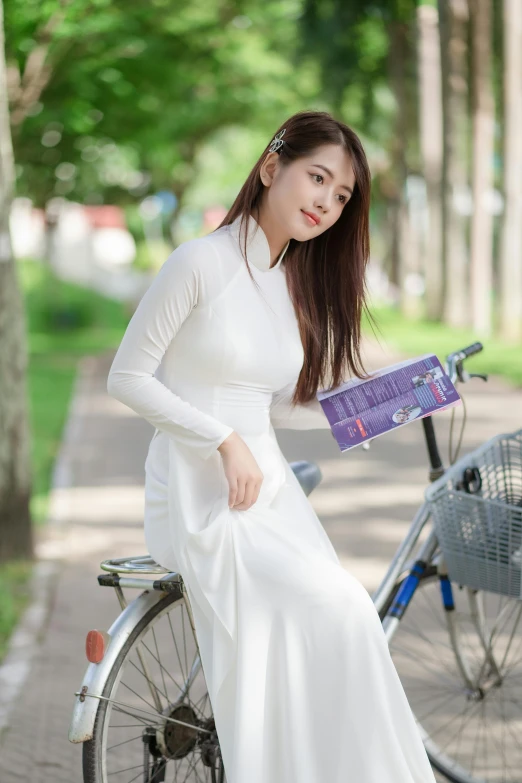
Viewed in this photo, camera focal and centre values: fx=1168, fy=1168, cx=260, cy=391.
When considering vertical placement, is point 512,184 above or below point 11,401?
above

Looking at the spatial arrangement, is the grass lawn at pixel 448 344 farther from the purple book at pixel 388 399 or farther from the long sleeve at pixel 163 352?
the long sleeve at pixel 163 352

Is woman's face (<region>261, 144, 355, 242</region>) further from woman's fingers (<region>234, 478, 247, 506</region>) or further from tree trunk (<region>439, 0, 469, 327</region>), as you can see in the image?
tree trunk (<region>439, 0, 469, 327</region>)

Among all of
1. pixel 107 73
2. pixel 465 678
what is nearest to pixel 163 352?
pixel 465 678

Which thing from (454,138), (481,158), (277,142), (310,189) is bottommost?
(310,189)

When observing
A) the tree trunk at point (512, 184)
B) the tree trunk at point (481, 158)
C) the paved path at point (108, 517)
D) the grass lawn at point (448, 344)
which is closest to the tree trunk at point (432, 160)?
the grass lawn at point (448, 344)

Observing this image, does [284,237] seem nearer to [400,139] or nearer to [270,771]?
[270,771]

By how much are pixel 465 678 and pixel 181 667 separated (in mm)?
974

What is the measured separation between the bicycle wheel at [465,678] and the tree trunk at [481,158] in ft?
55.1

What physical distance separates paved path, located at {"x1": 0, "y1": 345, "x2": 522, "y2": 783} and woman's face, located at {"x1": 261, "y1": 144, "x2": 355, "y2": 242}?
2.20 m

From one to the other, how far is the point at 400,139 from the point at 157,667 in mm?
25211

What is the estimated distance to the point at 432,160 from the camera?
24.4 meters

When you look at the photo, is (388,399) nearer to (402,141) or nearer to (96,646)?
(96,646)

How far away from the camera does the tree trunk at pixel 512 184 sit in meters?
17.9

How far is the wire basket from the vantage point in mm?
3053
